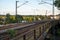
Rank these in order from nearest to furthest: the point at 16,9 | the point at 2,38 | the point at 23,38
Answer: the point at 2,38, the point at 23,38, the point at 16,9

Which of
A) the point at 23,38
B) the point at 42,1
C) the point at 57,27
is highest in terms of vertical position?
the point at 42,1

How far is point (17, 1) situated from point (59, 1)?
19.5 metres

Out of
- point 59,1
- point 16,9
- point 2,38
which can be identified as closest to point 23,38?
point 2,38

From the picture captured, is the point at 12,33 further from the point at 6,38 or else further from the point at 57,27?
the point at 57,27

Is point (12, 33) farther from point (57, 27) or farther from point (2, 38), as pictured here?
point (57, 27)

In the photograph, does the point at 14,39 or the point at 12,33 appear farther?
the point at 14,39

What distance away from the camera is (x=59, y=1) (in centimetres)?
5506

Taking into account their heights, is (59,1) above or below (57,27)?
above

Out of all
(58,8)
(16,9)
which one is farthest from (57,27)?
(16,9)

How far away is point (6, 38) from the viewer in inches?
147

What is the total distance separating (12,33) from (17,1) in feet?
116

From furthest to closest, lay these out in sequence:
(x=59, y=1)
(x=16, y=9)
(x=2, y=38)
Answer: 1. (x=59, y=1)
2. (x=16, y=9)
3. (x=2, y=38)

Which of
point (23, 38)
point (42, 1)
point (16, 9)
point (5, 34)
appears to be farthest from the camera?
point (16, 9)

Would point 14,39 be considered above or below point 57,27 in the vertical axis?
above
